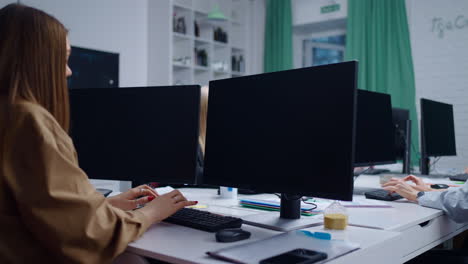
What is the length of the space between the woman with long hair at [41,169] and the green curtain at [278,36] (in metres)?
4.78

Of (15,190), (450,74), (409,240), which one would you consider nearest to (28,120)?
(15,190)

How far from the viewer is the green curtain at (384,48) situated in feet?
15.8

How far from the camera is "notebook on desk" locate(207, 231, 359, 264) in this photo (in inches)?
39.2

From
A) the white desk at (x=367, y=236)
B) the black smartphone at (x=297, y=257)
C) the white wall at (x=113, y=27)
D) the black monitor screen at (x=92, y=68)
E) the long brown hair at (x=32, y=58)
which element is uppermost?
the white wall at (x=113, y=27)

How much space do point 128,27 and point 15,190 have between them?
3907 millimetres

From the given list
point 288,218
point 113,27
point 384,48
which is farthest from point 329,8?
point 288,218

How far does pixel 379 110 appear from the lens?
2.16 metres

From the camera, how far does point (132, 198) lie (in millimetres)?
1567

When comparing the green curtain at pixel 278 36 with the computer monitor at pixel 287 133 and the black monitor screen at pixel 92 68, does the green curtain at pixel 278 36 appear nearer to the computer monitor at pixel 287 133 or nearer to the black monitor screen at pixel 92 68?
the black monitor screen at pixel 92 68

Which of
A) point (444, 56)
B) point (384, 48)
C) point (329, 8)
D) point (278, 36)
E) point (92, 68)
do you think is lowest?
point (92, 68)

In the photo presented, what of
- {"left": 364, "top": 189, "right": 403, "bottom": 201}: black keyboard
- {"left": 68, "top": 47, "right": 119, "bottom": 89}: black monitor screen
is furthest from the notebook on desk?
{"left": 68, "top": 47, "right": 119, "bottom": 89}: black monitor screen

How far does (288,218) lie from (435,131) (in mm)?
1811

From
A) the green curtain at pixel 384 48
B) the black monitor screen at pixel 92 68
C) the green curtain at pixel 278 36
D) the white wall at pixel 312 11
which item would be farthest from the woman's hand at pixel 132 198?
the white wall at pixel 312 11

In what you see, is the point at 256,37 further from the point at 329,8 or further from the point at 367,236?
the point at 367,236
